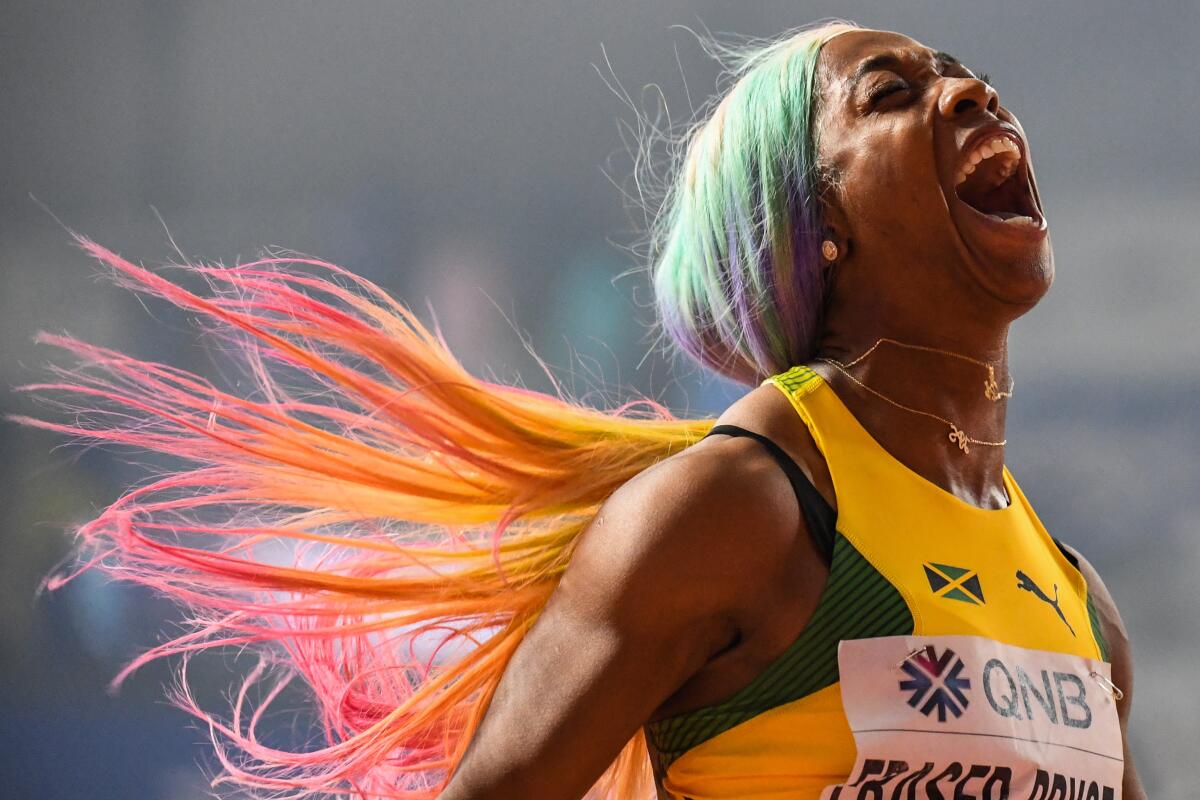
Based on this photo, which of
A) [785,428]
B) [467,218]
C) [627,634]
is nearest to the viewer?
[627,634]

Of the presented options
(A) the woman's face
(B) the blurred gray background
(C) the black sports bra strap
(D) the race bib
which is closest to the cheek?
(A) the woman's face

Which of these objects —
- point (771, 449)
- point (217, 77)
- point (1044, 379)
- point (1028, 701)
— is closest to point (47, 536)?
point (217, 77)

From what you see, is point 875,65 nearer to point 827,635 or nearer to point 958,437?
point 958,437

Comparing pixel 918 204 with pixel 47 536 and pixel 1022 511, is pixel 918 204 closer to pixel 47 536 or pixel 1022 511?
pixel 1022 511

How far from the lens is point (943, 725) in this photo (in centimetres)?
93

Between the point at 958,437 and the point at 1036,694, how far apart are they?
22 centimetres

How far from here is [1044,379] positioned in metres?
1.91

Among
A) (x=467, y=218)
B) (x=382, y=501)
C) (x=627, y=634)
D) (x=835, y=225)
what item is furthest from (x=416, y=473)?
(x=467, y=218)

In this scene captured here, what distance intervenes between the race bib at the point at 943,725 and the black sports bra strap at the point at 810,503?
0.24 feet

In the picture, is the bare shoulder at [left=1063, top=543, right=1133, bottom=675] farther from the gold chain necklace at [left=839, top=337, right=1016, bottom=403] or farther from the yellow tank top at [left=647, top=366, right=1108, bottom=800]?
the gold chain necklace at [left=839, top=337, right=1016, bottom=403]

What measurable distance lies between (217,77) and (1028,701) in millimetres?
1390

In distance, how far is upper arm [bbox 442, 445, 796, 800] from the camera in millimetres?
896

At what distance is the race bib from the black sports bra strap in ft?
0.24

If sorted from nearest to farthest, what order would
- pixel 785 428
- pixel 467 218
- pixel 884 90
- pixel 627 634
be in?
pixel 627 634 → pixel 785 428 → pixel 884 90 → pixel 467 218
